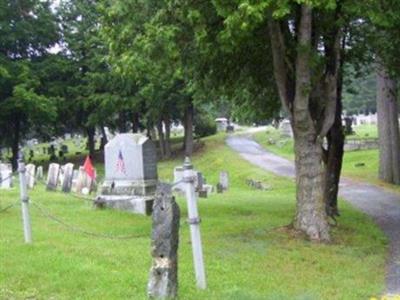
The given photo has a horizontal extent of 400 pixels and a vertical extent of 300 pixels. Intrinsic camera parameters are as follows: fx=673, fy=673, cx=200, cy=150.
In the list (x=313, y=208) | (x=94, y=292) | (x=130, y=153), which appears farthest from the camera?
(x=130, y=153)

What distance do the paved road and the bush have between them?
1688 cm

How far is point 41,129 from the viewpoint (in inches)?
2297

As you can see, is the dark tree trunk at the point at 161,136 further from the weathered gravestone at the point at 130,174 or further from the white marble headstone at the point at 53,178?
the weathered gravestone at the point at 130,174

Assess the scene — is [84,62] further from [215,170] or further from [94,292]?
[94,292]

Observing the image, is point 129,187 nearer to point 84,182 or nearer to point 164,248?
point 84,182

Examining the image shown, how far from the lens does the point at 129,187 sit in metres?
17.3

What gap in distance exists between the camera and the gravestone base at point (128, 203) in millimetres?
16641

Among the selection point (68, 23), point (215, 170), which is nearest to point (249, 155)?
point (215, 170)

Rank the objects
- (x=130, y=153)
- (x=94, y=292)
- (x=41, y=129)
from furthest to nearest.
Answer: (x=41, y=129)
(x=130, y=153)
(x=94, y=292)

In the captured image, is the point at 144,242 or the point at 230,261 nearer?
the point at 230,261

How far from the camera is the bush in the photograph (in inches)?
2480

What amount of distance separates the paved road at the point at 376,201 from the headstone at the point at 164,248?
3400 millimetres

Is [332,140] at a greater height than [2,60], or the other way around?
[2,60]

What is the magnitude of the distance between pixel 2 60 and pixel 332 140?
113 feet
